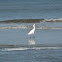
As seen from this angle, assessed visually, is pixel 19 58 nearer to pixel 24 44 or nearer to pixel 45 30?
pixel 24 44

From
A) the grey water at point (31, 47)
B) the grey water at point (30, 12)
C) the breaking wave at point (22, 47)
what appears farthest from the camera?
the grey water at point (30, 12)

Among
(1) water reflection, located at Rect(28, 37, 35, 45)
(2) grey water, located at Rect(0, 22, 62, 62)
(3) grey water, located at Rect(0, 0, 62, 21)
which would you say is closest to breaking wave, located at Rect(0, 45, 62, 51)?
(2) grey water, located at Rect(0, 22, 62, 62)

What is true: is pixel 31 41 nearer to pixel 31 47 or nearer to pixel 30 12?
pixel 31 47

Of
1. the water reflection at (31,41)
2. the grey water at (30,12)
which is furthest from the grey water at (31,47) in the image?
the grey water at (30,12)

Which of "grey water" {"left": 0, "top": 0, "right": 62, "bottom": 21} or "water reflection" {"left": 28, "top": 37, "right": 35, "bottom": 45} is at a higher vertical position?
"grey water" {"left": 0, "top": 0, "right": 62, "bottom": 21}

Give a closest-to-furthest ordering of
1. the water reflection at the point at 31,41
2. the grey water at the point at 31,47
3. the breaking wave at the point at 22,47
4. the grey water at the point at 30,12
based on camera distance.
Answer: the grey water at the point at 31,47 → the breaking wave at the point at 22,47 → the water reflection at the point at 31,41 → the grey water at the point at 30,12

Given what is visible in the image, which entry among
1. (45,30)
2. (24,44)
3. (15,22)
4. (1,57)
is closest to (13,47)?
(24,44)

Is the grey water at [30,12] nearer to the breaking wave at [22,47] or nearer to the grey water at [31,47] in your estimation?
the grey water at [31,47]

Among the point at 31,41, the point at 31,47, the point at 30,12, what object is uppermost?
the point at 30,12

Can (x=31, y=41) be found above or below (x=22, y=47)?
above

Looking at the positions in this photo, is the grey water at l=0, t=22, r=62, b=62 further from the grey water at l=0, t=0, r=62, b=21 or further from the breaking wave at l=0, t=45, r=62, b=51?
the grey water at l=0, t=0, r=62, b=21

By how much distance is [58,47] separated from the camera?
21969 millimetres

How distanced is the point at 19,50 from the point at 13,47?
1.07 meters

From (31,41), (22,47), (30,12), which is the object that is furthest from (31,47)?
(30,12)
